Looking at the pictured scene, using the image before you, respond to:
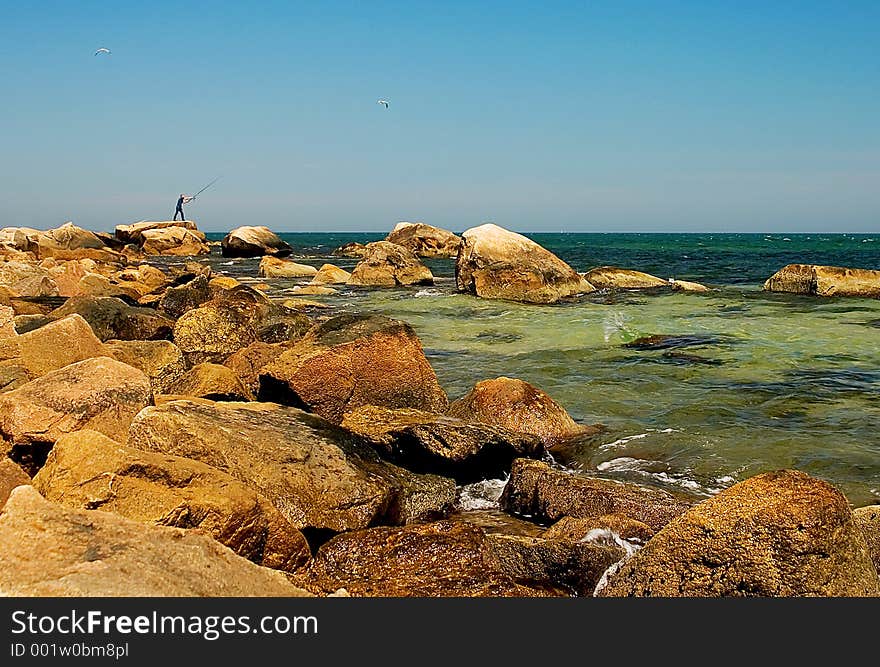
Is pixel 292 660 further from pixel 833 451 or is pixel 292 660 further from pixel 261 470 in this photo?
pixel 833 451

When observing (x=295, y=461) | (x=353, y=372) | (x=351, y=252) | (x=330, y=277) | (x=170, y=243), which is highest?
(x=170, y=243)

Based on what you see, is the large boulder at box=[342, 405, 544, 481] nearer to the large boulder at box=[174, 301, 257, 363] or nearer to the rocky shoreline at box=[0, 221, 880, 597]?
the rocky shoreline at box=[0, 221, 880, 597]

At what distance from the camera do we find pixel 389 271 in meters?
29.3

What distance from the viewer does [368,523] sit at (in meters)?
5.41

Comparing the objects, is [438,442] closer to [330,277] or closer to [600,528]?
[600,528]

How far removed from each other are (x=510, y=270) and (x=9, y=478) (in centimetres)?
2005

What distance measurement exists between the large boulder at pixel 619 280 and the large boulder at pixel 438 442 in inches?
810

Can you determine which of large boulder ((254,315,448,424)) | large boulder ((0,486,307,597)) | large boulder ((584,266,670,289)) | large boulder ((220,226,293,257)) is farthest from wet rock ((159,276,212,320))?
large boulder ((220,226,293,257))

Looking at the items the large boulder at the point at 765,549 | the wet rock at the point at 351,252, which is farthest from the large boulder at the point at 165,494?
the wet rock at the point at 351,252

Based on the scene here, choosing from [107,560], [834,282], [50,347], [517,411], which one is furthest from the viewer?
[834,282]

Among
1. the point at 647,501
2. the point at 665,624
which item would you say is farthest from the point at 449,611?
the point at 647,501

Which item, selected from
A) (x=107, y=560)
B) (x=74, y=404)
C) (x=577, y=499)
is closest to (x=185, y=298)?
(x=74, y=404)

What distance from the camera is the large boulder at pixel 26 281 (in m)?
16.2

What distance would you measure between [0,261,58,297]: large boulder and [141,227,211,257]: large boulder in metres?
31.9
